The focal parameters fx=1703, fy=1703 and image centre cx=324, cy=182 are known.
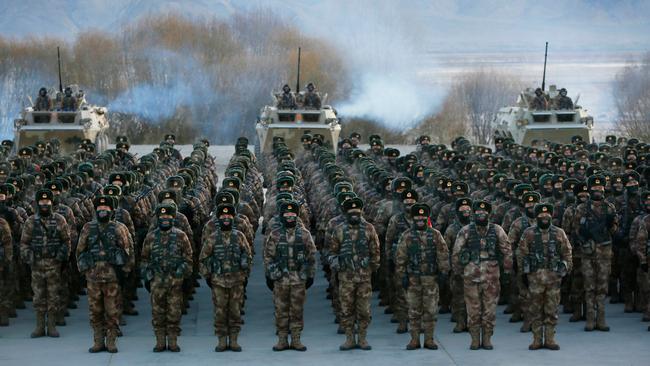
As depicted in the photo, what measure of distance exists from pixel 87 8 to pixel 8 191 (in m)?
93.1

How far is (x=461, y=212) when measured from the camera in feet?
58.7

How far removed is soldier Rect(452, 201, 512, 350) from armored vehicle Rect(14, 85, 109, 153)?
2082cm

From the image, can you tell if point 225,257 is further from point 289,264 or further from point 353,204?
point 353,204

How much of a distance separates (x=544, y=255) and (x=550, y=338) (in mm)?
851

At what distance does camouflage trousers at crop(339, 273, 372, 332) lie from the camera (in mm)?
17484

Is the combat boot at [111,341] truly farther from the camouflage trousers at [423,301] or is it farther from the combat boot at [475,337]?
the combat boot at [475,337]

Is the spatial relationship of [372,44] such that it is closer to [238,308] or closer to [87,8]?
[87,8]

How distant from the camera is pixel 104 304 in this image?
57.4ft

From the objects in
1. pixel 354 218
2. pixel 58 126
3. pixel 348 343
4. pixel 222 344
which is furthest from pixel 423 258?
pixel 58 126

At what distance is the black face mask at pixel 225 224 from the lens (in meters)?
17.3

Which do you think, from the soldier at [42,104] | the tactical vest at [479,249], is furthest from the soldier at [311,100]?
the tactical vest at [479,249]

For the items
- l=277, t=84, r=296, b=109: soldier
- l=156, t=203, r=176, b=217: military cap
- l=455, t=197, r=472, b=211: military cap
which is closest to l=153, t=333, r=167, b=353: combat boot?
l=156, t=203, r=176, b=217: military cap

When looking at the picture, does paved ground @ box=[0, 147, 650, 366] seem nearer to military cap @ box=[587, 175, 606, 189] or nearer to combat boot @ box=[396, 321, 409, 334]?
combat boot @ box=[396, 321, 409, 334]

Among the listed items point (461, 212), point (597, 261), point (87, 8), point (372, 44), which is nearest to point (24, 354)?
point (461, 212)
